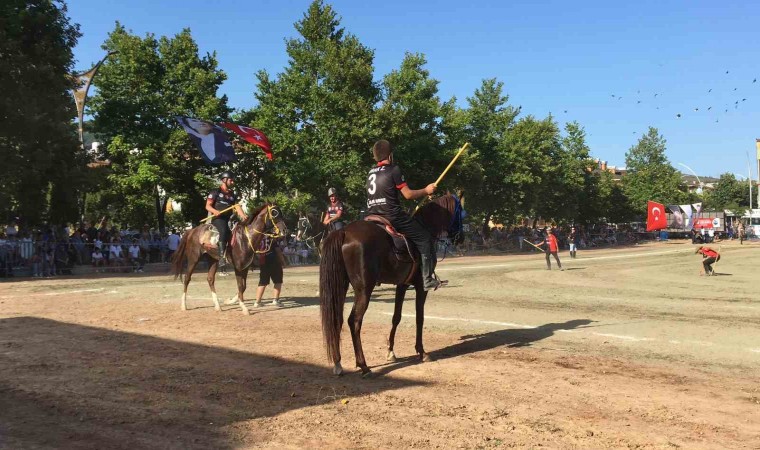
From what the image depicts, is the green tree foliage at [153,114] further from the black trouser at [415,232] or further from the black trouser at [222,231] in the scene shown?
the black trouser at [415,232]

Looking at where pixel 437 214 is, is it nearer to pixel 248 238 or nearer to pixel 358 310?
pixel 358 310

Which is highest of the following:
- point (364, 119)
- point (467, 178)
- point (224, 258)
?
point (364, 119)

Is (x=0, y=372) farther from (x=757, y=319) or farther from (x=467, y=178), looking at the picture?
(x=467, y=178)

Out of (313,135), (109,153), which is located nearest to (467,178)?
(313,135)

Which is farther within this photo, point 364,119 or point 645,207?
point 645,207

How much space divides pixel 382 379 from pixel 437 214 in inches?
104

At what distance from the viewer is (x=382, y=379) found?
7484 mm

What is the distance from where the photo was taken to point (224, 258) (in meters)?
13.5

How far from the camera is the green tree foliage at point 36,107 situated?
24.8 meters

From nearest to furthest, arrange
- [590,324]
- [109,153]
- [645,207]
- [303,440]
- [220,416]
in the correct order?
[303,440] < [220,416] < [590,324] < [109,153] < [645,207]

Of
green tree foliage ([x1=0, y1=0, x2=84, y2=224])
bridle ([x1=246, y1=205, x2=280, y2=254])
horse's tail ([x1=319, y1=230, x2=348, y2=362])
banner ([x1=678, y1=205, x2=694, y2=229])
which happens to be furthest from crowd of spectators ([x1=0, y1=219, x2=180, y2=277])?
banner ([x1=678, y1=205, x2=694, y2=229])

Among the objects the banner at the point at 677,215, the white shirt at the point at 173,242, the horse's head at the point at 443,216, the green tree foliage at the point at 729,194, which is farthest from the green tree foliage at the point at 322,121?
the green tree foliage at the point at 729,194

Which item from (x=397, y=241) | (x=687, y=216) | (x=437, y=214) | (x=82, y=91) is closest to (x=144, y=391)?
(x=397, y=241)

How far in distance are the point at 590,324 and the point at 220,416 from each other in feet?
27.0
